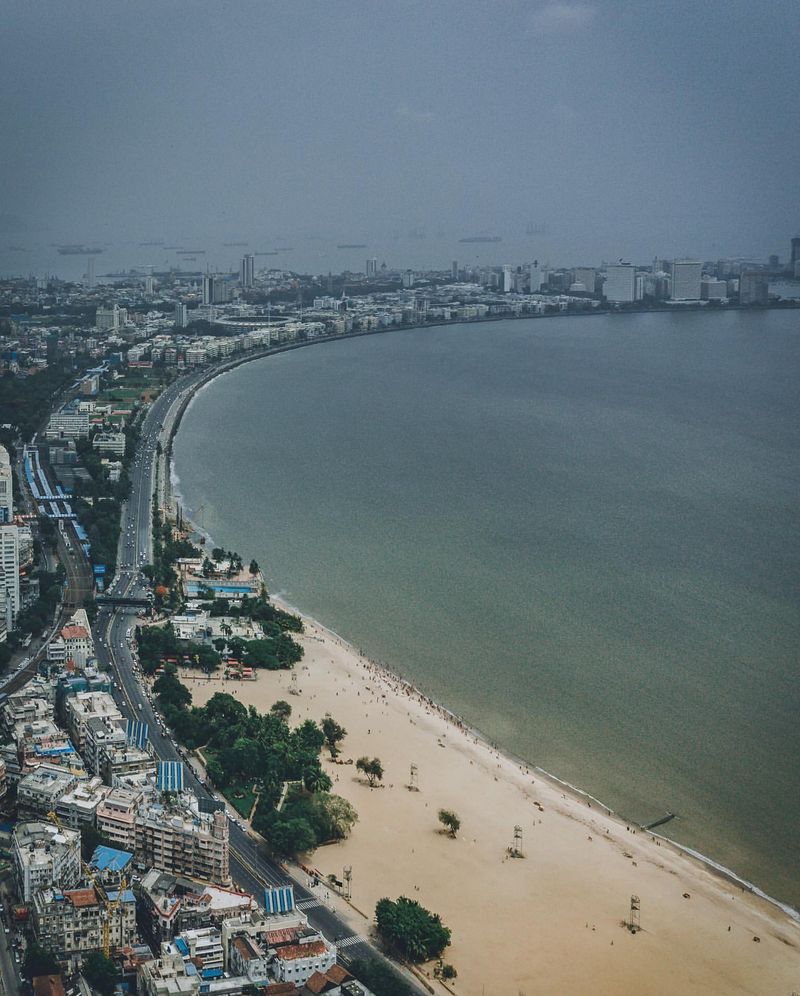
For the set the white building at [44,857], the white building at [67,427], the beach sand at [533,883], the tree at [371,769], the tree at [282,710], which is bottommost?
the beach sand at [533,883]

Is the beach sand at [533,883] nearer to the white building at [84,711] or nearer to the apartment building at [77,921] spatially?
the apartment building at [77,921]

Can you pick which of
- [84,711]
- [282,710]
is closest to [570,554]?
[282,710]

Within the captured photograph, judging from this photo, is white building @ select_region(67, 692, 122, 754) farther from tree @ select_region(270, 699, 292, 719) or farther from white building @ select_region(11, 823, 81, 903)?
white building @ select_region(11, 823, 81, 903)

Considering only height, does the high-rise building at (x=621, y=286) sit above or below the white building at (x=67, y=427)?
above

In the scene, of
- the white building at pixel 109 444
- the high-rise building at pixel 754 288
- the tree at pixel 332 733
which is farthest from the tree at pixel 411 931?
the high-rise building at pixel 754 288

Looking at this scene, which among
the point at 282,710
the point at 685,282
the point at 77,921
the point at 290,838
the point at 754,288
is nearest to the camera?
the point at 77,921

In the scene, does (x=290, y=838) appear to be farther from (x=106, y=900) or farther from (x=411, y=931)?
(x=106, y=900)
